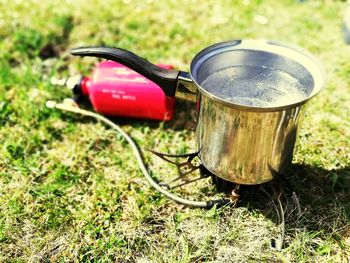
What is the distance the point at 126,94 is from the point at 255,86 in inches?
32.9

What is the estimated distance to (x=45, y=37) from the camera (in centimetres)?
314

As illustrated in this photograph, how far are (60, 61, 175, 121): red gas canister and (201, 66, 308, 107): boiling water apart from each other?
0.56 m

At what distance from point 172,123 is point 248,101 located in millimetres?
847

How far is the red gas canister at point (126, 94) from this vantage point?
2326mm

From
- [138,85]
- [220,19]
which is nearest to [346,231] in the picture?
[138,85]

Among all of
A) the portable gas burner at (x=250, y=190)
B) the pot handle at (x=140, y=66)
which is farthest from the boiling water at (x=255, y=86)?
the portable gas burner at (x=250, y=190)

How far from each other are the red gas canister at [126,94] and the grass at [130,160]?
0.33ft

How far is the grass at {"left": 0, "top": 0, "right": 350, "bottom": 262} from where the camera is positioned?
1.83m

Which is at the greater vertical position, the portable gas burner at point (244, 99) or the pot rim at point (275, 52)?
the pot rim at point (275, 52)

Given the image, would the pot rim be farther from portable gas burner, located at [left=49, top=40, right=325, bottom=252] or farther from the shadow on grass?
the shadow on grass

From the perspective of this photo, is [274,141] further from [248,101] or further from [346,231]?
[346,231]

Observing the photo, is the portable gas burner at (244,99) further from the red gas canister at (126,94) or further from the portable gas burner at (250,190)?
the red gas canister at (126,94)

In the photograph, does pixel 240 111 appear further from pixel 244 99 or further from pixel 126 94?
pixel 126 94

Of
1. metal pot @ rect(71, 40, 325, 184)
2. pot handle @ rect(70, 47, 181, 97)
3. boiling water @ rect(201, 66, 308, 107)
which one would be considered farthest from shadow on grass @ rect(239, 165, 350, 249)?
pot handle @ rect(70, 47, 181, 97)
